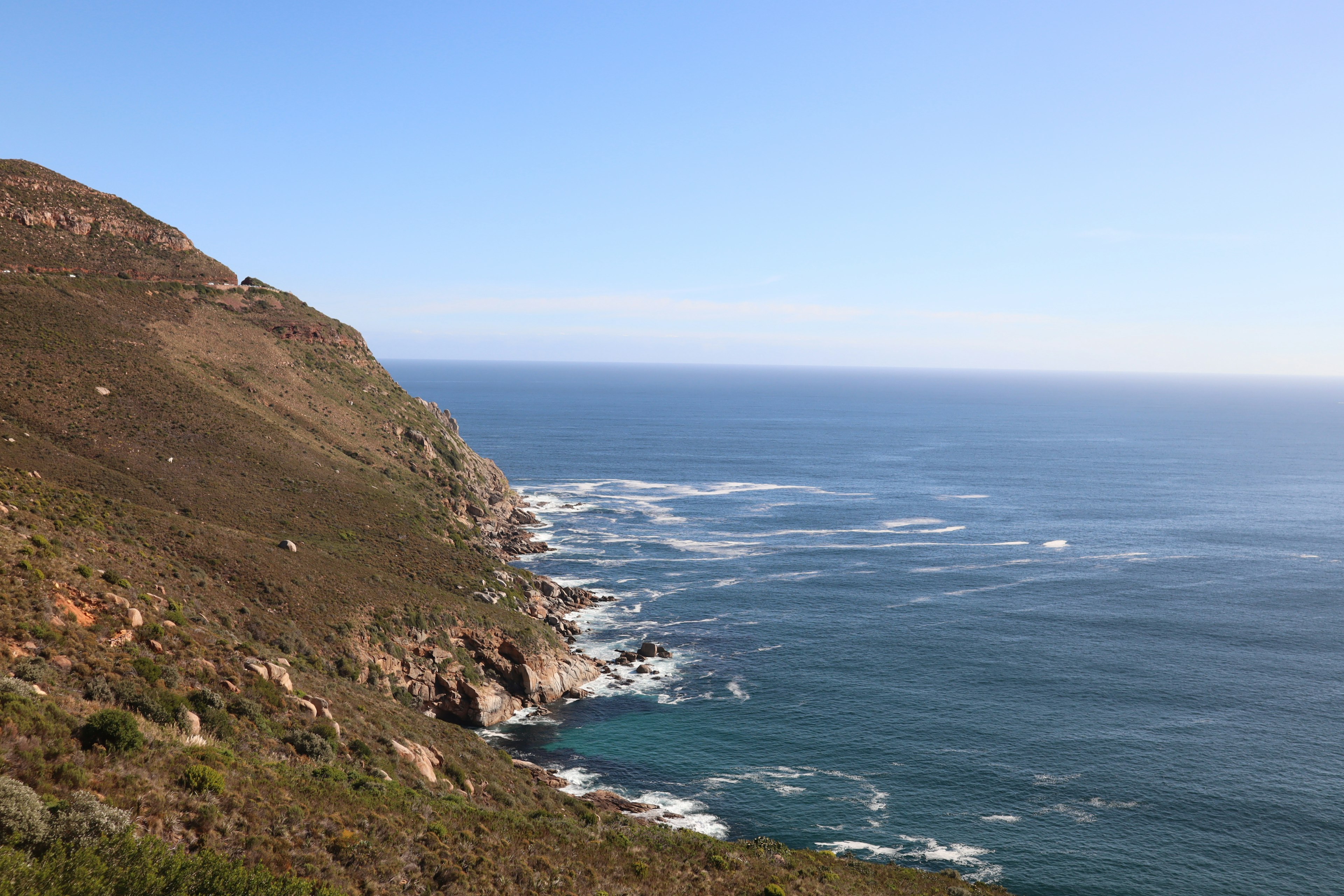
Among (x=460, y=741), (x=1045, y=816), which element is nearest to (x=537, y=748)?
(x=460, y=741)

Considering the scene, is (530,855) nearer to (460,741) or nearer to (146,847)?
(146,847)

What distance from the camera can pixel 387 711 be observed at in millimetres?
50156

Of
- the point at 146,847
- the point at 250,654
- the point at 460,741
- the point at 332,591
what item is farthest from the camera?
the point at 332,591

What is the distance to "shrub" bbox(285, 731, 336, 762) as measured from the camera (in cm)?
3772

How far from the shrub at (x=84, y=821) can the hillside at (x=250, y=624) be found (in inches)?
4.7

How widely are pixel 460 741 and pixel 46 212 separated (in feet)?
340

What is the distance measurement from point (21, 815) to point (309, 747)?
17058 millimetres

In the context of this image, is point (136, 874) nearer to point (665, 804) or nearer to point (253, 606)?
point (665, 804)

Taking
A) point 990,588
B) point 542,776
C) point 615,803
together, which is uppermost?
point 990,588

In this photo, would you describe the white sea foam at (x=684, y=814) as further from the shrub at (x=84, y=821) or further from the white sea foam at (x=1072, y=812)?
the shrub at (x=84, y=821)

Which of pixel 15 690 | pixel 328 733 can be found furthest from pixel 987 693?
pixel 15 690

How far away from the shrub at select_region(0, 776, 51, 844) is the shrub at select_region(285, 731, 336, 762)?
15813 mm

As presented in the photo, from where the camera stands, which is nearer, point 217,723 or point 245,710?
point 217,723

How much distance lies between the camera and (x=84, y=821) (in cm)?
2225
